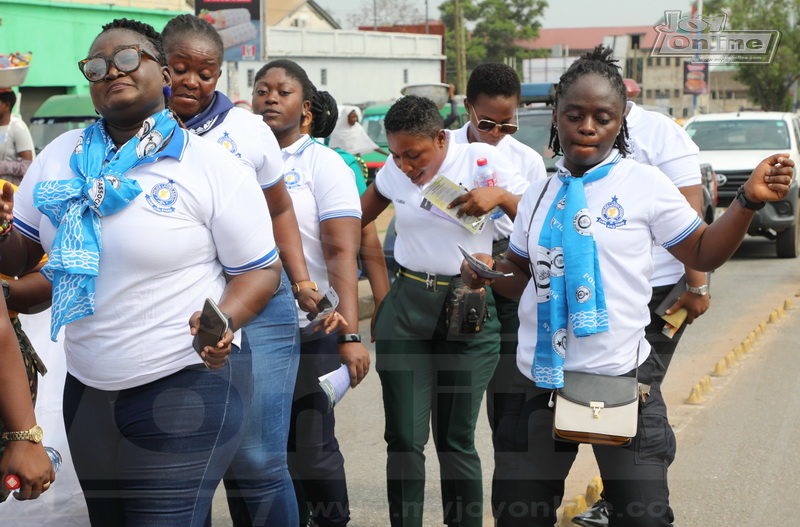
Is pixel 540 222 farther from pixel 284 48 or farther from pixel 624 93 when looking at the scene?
pixel 284 48

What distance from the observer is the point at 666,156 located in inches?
165

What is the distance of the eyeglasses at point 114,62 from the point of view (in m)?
2.82

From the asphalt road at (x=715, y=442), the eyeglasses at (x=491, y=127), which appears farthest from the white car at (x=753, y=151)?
the eyeglasses at (x=491, y=127)

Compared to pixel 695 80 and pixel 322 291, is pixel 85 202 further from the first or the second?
pixel 695 80

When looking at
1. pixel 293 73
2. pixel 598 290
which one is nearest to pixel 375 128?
pixel 293 73

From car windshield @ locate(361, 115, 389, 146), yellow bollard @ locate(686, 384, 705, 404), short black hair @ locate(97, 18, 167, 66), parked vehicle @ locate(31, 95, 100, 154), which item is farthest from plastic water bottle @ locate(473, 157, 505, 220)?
car windshield @ locate(361, 115, 389, 146)

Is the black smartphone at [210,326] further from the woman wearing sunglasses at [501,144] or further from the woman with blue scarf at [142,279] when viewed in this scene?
the woman wearing sunglasses at [501,144]

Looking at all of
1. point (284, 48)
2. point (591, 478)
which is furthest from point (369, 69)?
point (591, 478)

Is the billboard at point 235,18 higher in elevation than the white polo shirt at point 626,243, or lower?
higher

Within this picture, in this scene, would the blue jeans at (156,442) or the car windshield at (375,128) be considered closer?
the blue jeans at (156,442)

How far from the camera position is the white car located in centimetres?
1305

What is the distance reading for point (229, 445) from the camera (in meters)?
2.91

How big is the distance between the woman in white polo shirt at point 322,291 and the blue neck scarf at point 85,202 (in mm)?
1324

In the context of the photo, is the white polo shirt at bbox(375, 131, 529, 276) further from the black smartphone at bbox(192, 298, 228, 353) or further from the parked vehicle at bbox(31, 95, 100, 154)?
the parked vehicle at bbox(31, 95, 100, 154)
